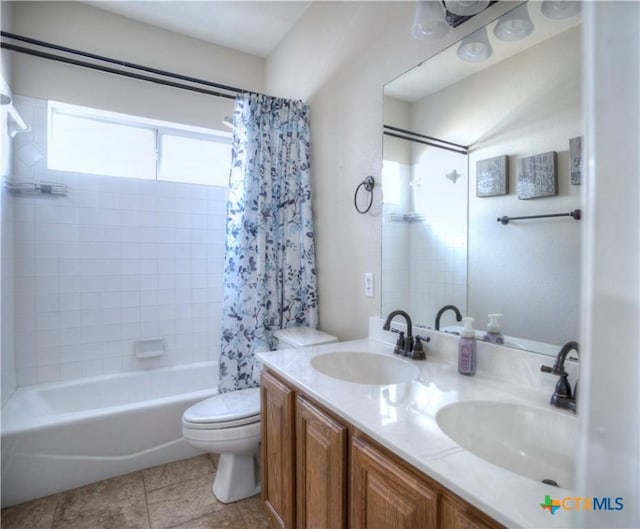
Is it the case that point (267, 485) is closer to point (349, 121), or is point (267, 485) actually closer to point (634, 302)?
point (634, 302)

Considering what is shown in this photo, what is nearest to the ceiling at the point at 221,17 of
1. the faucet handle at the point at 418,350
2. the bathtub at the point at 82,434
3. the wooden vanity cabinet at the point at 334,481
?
the faucet handle at the point at 418,350

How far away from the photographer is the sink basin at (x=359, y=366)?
1.38 m

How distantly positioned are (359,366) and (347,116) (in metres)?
1.32

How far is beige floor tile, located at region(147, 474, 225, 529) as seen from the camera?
1630 mm

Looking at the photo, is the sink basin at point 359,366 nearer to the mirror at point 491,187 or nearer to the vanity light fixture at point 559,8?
the mirror at point 491,187

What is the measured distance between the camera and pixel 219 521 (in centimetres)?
162

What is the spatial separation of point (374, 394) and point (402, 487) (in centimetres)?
28

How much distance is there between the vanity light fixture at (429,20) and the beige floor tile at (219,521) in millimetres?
2227

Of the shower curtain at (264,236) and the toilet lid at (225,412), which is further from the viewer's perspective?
the shower curtain at (264,236)

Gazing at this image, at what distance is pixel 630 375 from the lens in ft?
0.82

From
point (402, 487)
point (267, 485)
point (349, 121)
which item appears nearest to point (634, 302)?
point (402, 487)

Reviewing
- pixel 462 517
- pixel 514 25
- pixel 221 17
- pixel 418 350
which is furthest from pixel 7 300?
pixel 514 25

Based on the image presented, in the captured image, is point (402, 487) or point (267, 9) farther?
point (267, 9)

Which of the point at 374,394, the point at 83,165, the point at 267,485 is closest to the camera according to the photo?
the point at 374,394
